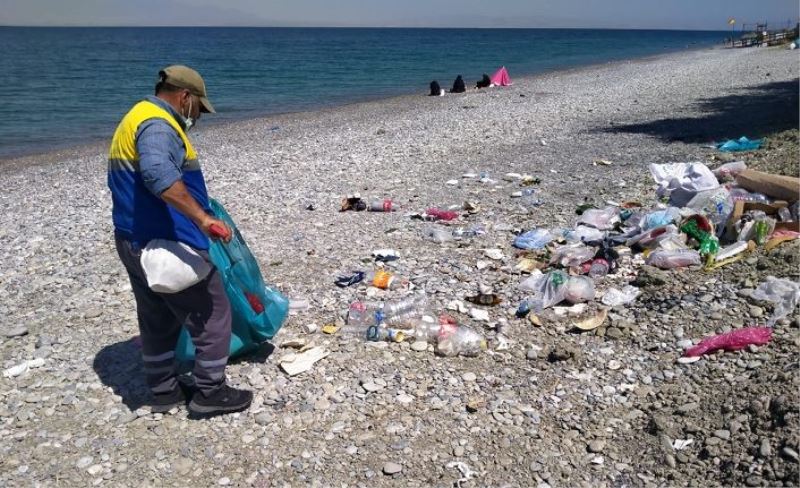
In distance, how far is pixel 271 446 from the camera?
3711 mm

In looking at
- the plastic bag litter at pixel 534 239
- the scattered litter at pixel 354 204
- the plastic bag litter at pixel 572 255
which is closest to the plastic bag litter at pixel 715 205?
the plastic bag litter at pixel 572 255

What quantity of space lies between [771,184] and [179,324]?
5944 millimetres

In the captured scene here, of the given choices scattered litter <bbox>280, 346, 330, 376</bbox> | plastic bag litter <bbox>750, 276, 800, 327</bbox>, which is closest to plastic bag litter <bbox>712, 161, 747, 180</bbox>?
plastic bag litter <bbox>750, 276, 800, 327</bbox>

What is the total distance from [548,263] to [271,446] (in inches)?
128

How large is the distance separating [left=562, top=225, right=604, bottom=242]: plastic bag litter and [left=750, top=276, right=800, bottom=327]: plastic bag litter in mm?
1771

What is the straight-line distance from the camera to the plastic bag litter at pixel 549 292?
521cm

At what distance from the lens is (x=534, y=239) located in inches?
260

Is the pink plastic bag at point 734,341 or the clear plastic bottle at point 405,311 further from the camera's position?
the clear plastic bottle at point 405,311

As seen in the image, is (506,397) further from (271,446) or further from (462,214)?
(462,214)

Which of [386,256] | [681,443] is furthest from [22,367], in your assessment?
[681,443]

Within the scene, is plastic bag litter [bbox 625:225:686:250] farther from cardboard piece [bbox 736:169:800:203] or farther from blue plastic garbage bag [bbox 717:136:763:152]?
blue plastic garbage bag [bbox 717:136:763:152]

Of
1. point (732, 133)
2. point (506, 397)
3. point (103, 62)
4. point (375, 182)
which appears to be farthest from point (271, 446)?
point (103, 62)

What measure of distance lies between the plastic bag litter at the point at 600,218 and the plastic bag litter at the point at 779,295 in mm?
2115

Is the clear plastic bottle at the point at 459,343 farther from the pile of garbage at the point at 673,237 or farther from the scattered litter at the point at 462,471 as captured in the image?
the scattered litter at the point at 462,471
